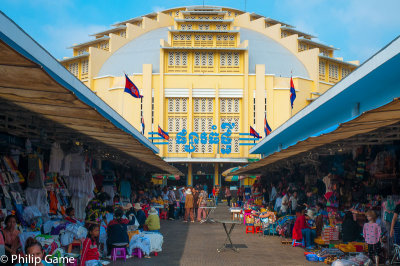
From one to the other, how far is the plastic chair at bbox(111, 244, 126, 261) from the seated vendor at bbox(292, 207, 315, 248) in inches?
181

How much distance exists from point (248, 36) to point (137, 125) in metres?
18.0

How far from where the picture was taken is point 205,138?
132ft

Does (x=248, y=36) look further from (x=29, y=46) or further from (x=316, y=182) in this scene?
(x=29, y=46)

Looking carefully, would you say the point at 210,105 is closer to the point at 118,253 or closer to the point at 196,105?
the point at 196,105

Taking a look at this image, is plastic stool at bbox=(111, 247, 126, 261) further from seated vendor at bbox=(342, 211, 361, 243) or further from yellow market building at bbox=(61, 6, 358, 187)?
yellow market building at bbox=(61, 6, 358, 187)

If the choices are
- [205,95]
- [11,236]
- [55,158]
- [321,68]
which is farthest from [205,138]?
[11,236]

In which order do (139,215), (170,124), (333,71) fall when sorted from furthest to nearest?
(333,71)
(170,124)
(139,215)

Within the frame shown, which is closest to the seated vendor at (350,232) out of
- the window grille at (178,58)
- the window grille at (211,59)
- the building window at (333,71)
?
the window grille at (211,59)

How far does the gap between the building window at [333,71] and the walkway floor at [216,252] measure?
36.3m

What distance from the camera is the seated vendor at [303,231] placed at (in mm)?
12031

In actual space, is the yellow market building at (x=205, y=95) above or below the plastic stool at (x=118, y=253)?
above

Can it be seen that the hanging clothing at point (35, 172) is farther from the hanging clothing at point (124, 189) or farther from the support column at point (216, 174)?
the support column at point (216, 174)

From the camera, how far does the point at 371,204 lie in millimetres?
10547

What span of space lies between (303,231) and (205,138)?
1116 inches
